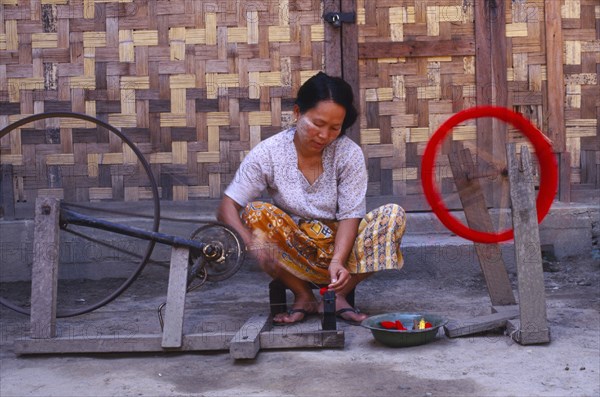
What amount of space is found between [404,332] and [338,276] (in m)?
0.38

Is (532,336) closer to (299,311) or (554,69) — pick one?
(299,311)

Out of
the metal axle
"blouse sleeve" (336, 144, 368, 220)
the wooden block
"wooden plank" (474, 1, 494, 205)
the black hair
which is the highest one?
"wooden plank" (474, 1, 494, 205)

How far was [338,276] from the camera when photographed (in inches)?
136

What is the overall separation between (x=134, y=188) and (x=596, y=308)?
2.71 metres

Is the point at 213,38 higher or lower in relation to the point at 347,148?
higher

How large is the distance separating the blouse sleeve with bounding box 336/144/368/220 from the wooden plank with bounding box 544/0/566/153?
5.79 feet

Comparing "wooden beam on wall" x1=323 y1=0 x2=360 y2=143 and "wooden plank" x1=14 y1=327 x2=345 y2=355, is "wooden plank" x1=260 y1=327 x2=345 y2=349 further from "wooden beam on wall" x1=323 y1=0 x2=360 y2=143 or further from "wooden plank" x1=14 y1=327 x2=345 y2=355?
"wooden beam on wall" x1=323 y1=0 x2=360 y2=143

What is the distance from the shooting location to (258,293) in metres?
4.59

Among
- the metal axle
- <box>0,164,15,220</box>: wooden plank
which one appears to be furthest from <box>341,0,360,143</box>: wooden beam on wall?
<box>0,164,15,220</box>: wooden plank

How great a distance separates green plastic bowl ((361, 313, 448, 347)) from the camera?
10.8ft

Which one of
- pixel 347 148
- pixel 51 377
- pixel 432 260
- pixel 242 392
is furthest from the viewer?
pixel 432 260

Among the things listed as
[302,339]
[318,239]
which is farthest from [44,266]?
[318,239]

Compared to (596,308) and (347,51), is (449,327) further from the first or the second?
(347,51)

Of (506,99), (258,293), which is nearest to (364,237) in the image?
(258,293)
